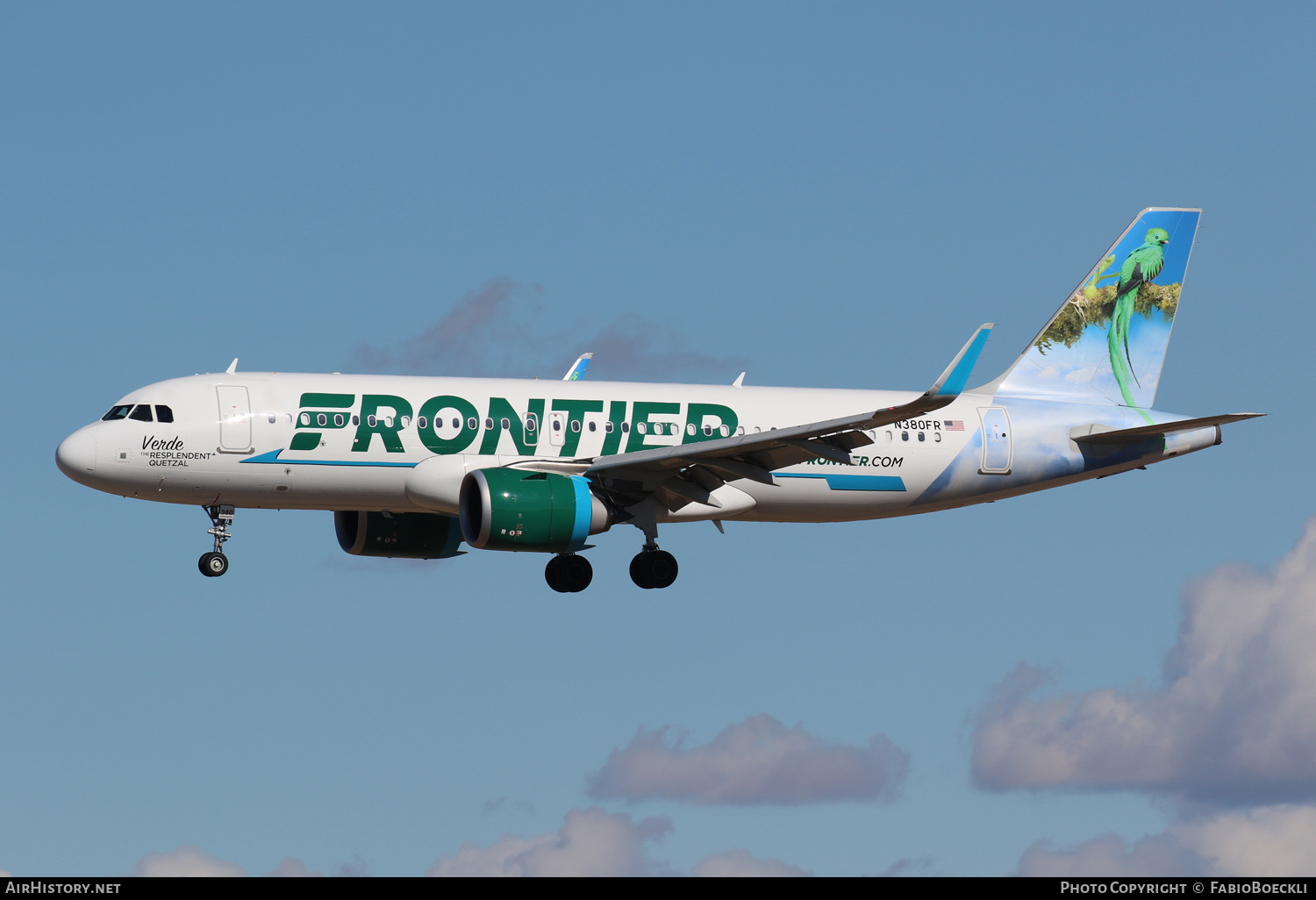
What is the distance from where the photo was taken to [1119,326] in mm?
49500

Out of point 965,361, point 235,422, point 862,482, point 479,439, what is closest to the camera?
point 965,361

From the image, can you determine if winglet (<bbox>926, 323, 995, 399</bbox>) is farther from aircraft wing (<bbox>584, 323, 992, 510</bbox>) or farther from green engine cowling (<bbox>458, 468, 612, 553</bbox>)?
green engine cowling (<bbox>458, 468, 612, 553</bbox>)

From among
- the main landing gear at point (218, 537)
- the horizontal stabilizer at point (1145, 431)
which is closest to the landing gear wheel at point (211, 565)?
the main landing gear at point (218, 537)

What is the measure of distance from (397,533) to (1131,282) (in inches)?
801

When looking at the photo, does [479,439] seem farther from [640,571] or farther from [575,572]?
[640,571]

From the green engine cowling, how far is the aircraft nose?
7.88 meters

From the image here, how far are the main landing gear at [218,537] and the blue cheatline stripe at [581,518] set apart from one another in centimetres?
765

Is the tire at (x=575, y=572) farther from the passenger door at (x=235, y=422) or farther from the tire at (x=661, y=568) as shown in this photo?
the passenger door at (x=235, y=422)

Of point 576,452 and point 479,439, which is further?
point 576,452

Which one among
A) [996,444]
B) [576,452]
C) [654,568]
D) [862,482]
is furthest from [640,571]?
[996,444]

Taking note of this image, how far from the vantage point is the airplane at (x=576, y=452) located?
39.9m

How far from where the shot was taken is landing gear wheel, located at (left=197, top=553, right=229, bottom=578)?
4103 cm
